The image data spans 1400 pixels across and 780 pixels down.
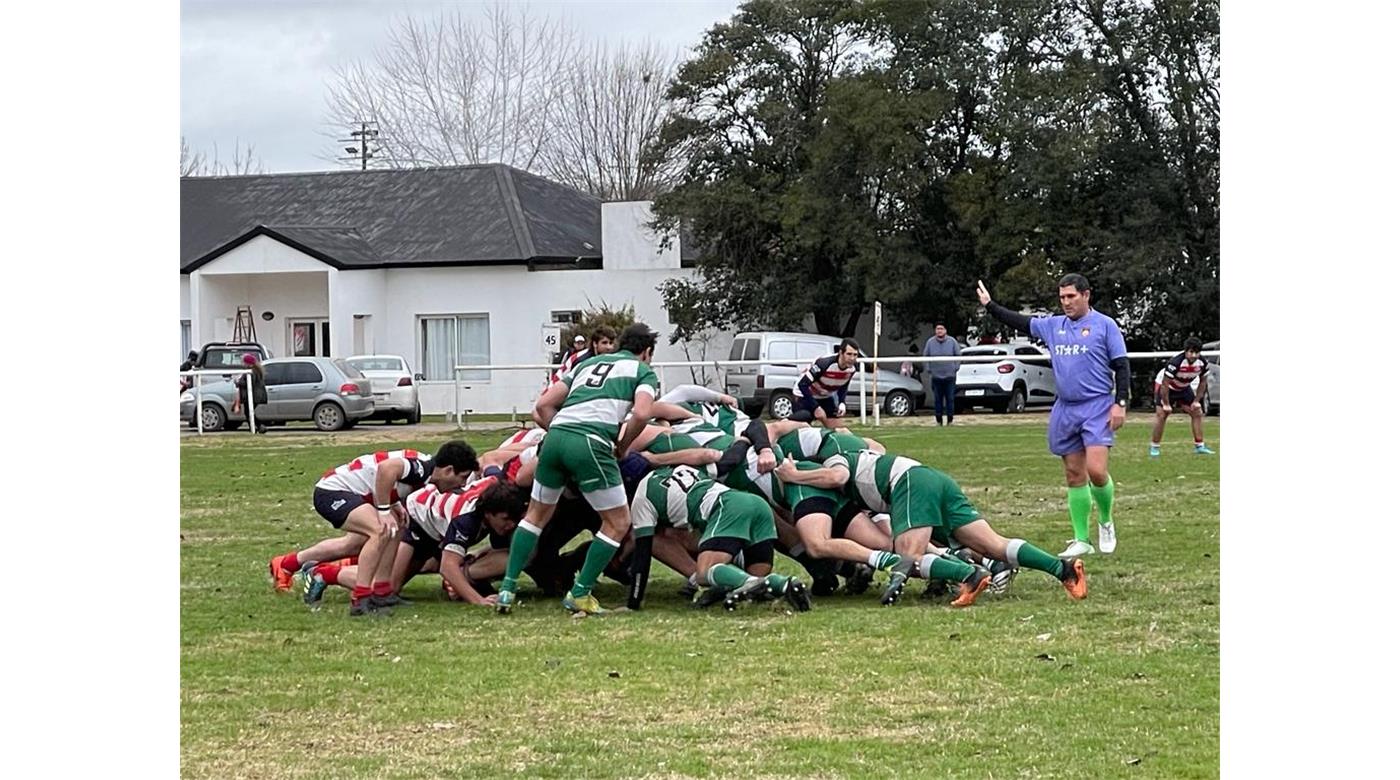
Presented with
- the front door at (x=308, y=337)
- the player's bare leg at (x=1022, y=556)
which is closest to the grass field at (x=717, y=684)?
the player's bare leg at (x=1022, y=556)

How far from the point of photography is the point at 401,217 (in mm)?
48594

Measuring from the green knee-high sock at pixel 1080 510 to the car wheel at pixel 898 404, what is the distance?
938 inches

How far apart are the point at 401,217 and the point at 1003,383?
61.8 ft

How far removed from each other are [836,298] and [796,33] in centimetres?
649

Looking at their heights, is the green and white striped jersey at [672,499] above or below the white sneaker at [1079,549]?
above

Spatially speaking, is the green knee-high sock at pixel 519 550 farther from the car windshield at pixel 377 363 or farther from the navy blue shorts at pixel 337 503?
the car windshield at pixel 377 363

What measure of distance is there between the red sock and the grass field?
0.24m

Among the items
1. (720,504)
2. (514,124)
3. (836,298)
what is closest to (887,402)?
(836,298)

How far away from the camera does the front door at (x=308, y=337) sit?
4697 cm

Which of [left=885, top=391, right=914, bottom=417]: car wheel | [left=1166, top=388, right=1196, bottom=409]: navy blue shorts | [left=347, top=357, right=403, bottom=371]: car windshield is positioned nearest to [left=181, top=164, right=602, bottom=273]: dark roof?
[left=347, top=357, right=403, bottom=371]: car windshield

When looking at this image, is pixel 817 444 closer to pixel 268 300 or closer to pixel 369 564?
→ pixel 369 564

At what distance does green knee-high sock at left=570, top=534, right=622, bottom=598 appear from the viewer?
10359mm

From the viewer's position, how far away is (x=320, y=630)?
10008 millimetres
